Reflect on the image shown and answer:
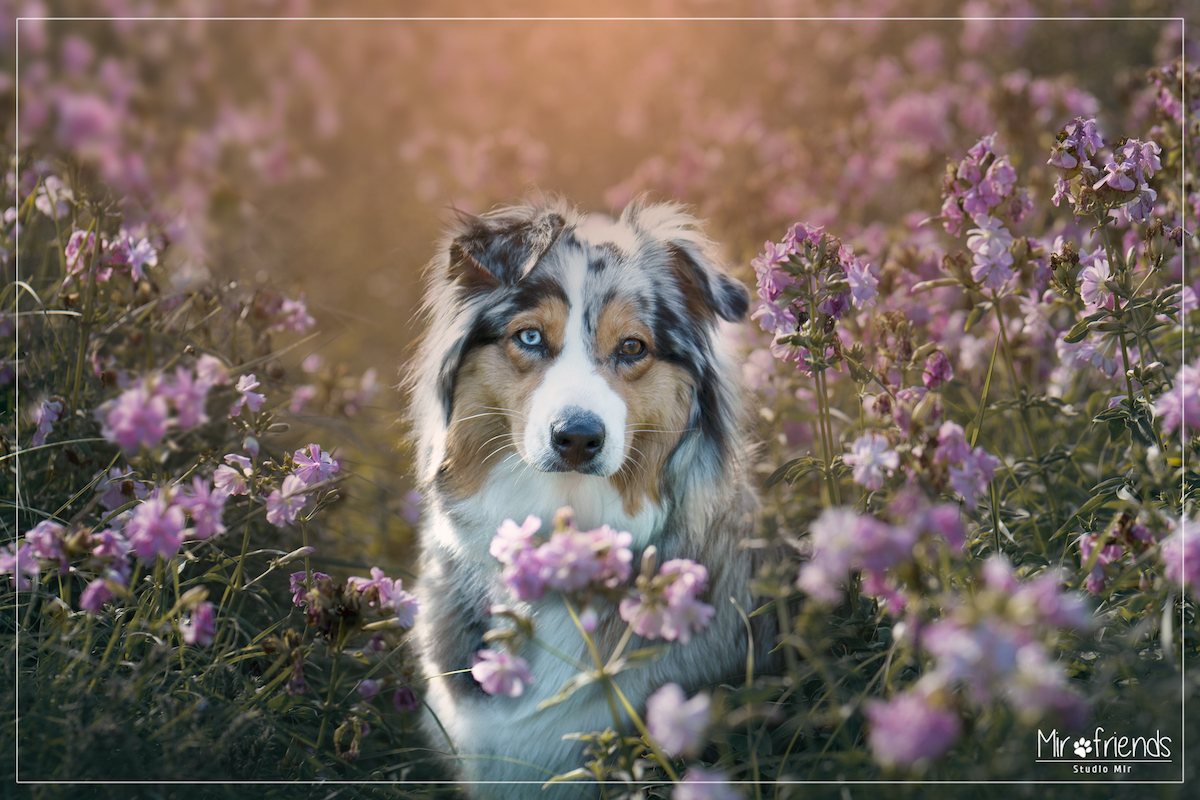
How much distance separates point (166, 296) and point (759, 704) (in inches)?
108

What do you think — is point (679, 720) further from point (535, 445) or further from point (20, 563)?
point (20, 563)

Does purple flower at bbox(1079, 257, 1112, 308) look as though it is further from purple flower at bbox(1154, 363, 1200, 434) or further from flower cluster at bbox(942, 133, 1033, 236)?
purple flower at bbox(1154, 363, 1200, 434)

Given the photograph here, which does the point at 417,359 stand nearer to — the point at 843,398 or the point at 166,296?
the point at 166,296

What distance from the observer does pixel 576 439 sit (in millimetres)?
2623

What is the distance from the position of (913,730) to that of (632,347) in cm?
169

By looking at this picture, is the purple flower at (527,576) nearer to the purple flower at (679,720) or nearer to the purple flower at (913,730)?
the purple flower at (679,720)

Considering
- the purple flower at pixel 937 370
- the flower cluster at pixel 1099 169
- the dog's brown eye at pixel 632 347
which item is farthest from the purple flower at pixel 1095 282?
the dog's brown eye at pixel 632 347

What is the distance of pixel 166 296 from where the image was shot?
3.47 metres

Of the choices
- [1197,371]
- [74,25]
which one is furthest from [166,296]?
[74,25]

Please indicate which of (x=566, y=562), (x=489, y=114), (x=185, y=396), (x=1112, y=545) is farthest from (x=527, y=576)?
(x=489, y=114)

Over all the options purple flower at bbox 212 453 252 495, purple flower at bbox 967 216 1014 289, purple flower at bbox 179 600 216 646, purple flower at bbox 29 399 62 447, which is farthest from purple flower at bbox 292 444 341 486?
purple flower at bbox 967 216 1014 289

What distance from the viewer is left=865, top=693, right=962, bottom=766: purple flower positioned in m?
1.46

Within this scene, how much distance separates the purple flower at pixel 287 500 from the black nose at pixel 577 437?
77cm

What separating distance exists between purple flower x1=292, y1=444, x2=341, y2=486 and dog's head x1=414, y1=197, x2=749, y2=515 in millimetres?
481
